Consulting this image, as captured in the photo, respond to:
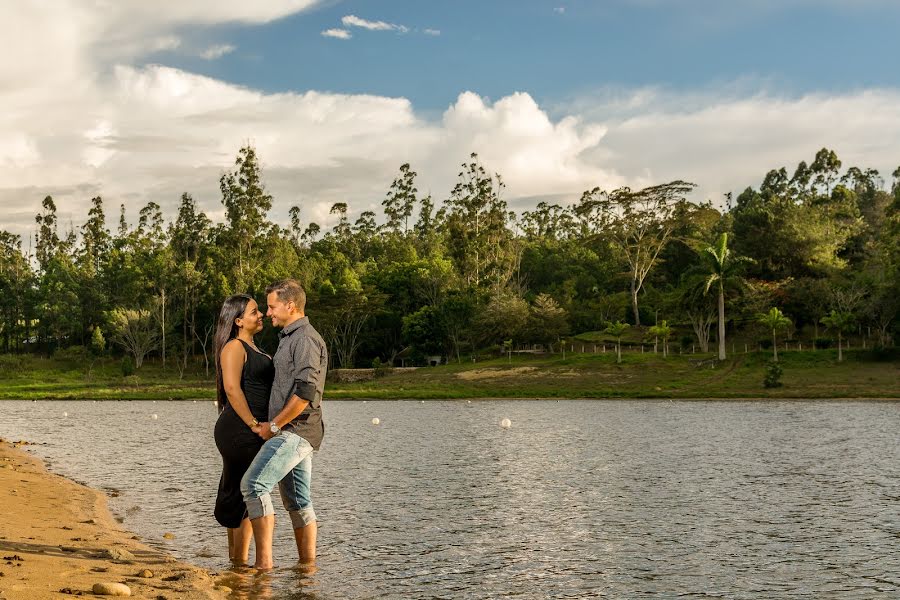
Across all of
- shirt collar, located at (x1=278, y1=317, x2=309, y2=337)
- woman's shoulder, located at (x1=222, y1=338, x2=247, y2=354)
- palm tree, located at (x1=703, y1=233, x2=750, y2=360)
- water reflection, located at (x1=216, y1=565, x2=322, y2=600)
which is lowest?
water reflection, located at (x1=216, y1=565, x2=322, y2=600)

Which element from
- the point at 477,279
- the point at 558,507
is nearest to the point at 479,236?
the point at 477,279

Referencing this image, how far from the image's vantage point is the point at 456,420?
152 feet

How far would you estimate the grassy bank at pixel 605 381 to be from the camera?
66.3 meters

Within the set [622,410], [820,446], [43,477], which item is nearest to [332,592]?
[43,477]

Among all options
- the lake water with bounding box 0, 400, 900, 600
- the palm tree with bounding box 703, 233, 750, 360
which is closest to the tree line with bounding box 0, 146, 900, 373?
the palm tree with bounding box 703, 233, 750, 360

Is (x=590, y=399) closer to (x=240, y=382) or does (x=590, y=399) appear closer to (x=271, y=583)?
(x=271, y=583)

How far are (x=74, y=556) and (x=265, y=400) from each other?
3.68m

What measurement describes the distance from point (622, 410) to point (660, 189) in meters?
53.0

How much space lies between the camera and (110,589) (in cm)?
948

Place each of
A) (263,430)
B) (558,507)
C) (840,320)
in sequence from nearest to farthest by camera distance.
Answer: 1. (263,430)
2. (558,507)
3. (840,320)

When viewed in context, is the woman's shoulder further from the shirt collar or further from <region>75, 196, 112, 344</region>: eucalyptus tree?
<region>75, 196, 112, 344</region>: eucalyptus tree

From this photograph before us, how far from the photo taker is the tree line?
85.8m

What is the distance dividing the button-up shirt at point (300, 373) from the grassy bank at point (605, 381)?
5761cm

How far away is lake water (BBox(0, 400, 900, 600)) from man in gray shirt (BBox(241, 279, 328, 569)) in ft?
4.24
